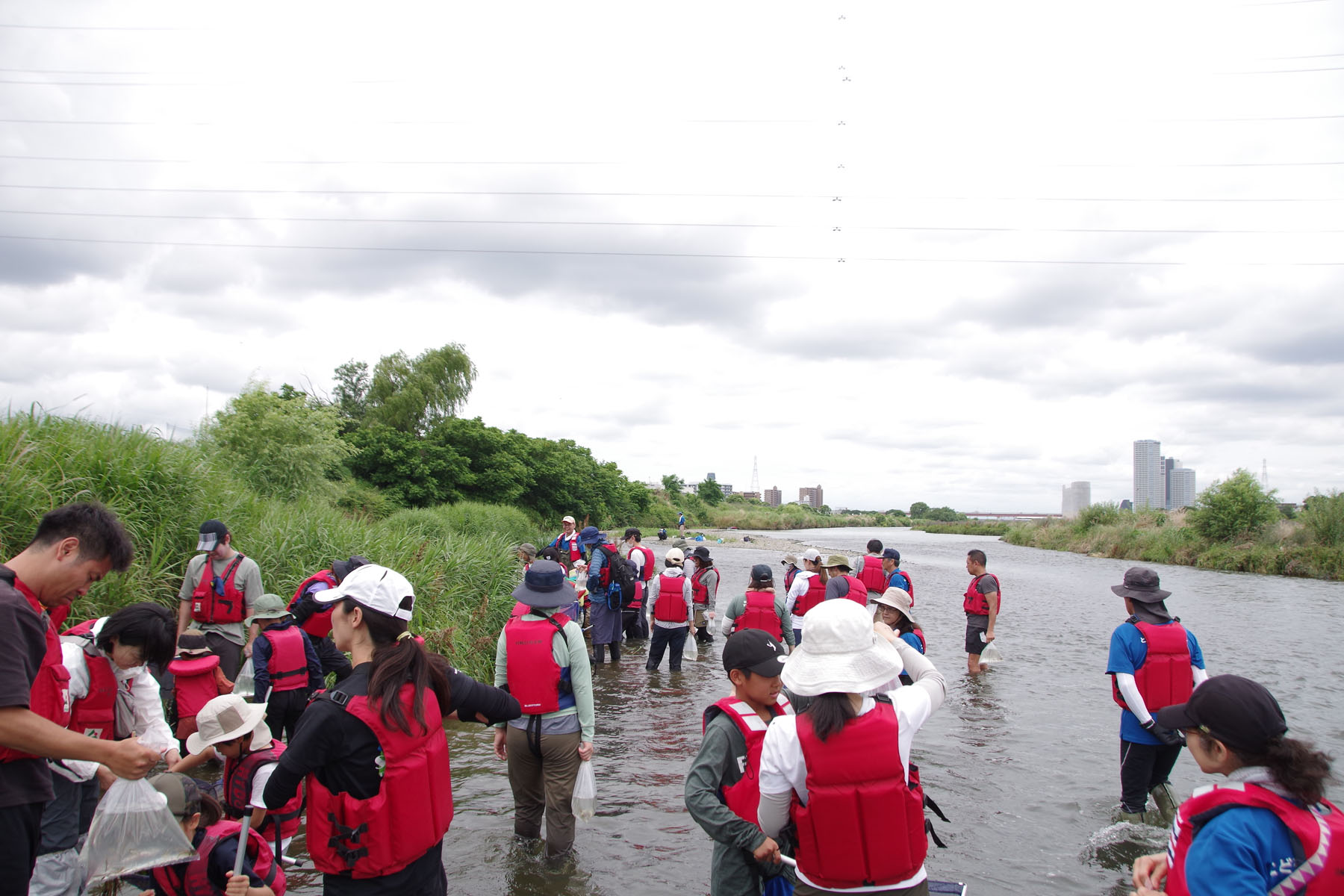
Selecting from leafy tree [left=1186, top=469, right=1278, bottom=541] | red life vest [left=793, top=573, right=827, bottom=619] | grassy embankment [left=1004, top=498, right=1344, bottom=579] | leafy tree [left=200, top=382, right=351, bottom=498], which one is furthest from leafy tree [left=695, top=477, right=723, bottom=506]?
red life vest [left=793, top=573, right=827, bottom=619]

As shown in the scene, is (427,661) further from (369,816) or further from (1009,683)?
(1009,683)

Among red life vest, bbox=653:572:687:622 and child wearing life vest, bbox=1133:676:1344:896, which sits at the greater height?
child wearing life vest, bbox=1133:676:1344:896

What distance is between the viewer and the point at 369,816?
265 centimetres

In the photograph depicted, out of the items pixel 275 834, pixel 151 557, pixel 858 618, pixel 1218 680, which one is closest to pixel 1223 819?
pixel 1218 680

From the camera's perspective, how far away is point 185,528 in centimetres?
832

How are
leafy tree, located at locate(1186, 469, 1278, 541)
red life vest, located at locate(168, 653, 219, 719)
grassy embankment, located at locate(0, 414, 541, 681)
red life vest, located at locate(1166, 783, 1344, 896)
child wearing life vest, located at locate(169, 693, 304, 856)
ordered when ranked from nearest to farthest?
red life vest, located at locate(1166, 783, 1344, 896) < child wearing life vest, located at locate(169, 693, 304, 856) < red life vest, located at locate(168, 653, 219, 719) < grassy embankment, located at locate(0, 414, 541, 681) < leafy tree, located at locate(1186, 469, 1278, 541)

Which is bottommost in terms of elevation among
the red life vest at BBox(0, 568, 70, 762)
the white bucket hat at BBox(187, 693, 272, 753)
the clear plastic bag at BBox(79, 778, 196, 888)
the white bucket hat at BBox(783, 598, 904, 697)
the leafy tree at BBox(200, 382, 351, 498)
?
the clear plastic bag at BBox(79, 778, 196, 888)

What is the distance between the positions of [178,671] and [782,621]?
6.10m

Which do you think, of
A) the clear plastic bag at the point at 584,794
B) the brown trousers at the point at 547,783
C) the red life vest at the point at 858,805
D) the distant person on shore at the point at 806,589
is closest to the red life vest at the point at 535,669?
the brown trousers at the point at 547,783

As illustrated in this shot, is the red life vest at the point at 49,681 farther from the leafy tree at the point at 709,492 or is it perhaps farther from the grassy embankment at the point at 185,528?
the leafy tree at the point at 709,492

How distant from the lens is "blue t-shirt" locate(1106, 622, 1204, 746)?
5078mm

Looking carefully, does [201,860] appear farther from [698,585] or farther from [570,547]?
[570,547]

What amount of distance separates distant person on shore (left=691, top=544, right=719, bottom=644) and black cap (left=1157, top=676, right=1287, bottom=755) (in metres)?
8.87

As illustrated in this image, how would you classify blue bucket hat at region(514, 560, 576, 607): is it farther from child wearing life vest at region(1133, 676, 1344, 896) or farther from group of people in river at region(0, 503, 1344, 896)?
child wearing life vest at region(1133, 676, 1344, 896)
